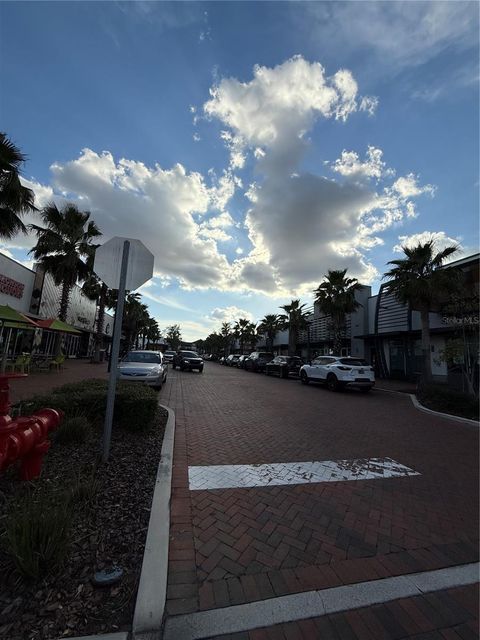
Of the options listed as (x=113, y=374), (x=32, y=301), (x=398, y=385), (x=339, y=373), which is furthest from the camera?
(x=32, y=301)

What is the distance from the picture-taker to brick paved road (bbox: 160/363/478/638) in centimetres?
242

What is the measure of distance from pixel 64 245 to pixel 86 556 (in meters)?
20.0

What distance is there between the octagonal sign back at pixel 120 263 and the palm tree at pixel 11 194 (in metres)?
9.20

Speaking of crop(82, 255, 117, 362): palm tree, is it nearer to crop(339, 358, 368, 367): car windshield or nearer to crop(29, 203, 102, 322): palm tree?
crop(29, 203, 102, 322): palm tree

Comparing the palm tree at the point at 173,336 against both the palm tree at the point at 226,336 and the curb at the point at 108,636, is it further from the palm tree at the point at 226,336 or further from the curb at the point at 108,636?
the curb at the point at 108,636

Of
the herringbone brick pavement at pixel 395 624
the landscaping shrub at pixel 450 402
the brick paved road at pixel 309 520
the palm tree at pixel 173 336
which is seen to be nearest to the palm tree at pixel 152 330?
the palm tree at pixel 173 336

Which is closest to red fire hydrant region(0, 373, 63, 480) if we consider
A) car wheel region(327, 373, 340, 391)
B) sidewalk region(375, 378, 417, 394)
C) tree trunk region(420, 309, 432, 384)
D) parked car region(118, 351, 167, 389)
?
parked car region(118, 351, 167, 389)

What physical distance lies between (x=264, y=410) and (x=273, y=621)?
7.30 meters

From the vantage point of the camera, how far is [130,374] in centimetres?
1155

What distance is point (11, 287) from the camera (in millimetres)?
19625

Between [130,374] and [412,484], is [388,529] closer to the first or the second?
[412,484]

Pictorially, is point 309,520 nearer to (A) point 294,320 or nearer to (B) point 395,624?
(B) point 395,624

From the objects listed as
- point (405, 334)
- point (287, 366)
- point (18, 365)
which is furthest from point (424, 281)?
point (18, 365)

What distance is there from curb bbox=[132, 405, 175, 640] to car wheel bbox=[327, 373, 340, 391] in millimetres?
13338
